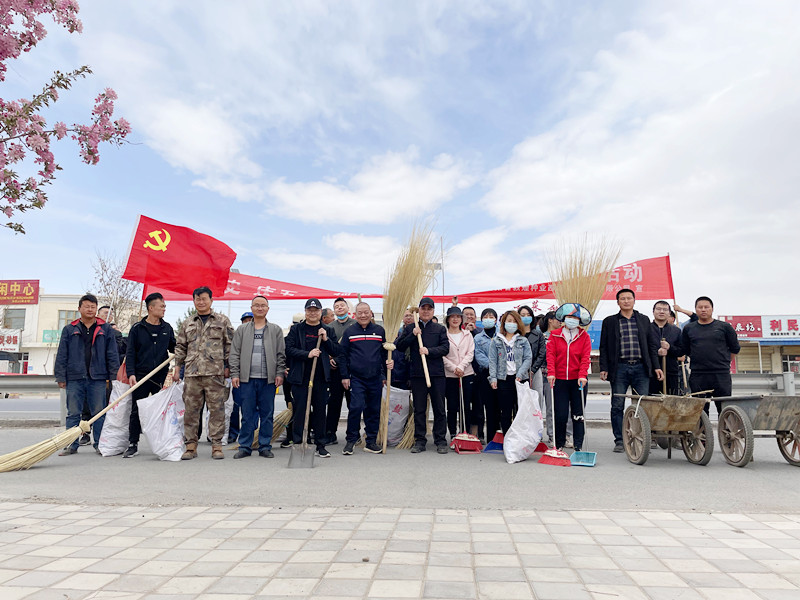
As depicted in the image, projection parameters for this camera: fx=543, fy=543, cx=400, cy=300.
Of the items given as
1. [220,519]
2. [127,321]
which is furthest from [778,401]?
[127,321]

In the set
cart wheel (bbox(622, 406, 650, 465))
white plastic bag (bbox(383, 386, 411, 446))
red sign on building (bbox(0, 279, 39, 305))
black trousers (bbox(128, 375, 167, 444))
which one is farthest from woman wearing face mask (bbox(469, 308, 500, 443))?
red sign on building (bbox(0, 279, 39, 305))

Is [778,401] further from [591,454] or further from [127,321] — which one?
[127,321]

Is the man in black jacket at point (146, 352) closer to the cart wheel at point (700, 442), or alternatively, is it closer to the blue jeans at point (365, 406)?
the blue jeans at point (365, 406)

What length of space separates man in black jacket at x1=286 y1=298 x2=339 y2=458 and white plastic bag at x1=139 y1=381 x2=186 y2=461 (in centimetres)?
139

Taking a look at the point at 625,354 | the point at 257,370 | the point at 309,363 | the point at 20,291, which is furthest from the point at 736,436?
the point at 20,291

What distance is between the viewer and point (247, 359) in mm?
6785

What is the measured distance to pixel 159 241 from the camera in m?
7.88

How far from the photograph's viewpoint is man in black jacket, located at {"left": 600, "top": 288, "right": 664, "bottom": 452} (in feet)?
23.1

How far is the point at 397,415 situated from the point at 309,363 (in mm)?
1560

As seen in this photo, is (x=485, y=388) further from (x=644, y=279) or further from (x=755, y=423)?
(x=644, y=279)

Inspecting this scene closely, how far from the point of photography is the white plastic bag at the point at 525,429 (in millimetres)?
6277

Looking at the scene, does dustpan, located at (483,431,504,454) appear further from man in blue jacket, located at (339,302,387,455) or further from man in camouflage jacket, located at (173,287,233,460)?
man in camouflage jacket, located at (173,287,233,460)

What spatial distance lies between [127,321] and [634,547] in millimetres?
35148

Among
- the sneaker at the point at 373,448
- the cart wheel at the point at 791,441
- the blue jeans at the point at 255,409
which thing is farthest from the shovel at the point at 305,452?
the cart wheel at the point at 791,441
